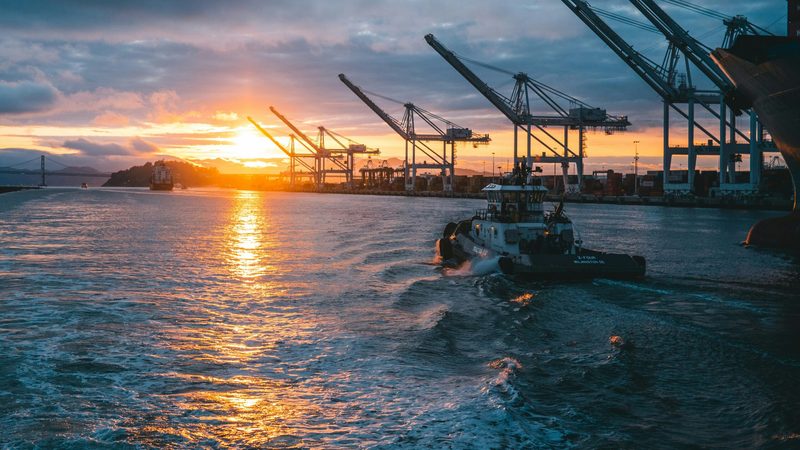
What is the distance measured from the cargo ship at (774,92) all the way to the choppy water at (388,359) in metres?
12.7

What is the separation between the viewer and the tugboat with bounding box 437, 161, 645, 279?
2403 centimetres

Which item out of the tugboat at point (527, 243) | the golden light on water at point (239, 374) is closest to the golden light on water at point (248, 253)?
the golden light on water at point (239, 374)

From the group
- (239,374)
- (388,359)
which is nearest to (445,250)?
(388,359)

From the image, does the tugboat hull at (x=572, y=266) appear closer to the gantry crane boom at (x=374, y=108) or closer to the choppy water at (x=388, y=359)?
the choppy water at (x=388, y=359)

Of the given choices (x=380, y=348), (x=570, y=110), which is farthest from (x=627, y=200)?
(x=380, y=348)

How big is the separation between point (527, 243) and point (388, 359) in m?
14.4

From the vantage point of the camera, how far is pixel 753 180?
300 feet

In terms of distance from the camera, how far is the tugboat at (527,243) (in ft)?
78.8

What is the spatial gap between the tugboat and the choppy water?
2.60 feet

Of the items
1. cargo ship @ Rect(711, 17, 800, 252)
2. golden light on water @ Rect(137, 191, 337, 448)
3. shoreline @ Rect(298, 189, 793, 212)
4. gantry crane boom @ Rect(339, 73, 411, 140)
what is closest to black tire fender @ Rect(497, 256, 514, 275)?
golden light on water @ Rect(137, 191, 337, 448)

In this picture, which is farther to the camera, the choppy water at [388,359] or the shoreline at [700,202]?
the shoreline at [700,202]

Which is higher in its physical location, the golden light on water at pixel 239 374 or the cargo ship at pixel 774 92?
the cargo ship at pixel 774 92

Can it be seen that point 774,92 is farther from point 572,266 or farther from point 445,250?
point 445,250

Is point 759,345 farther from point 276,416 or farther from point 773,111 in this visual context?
point 773,111
